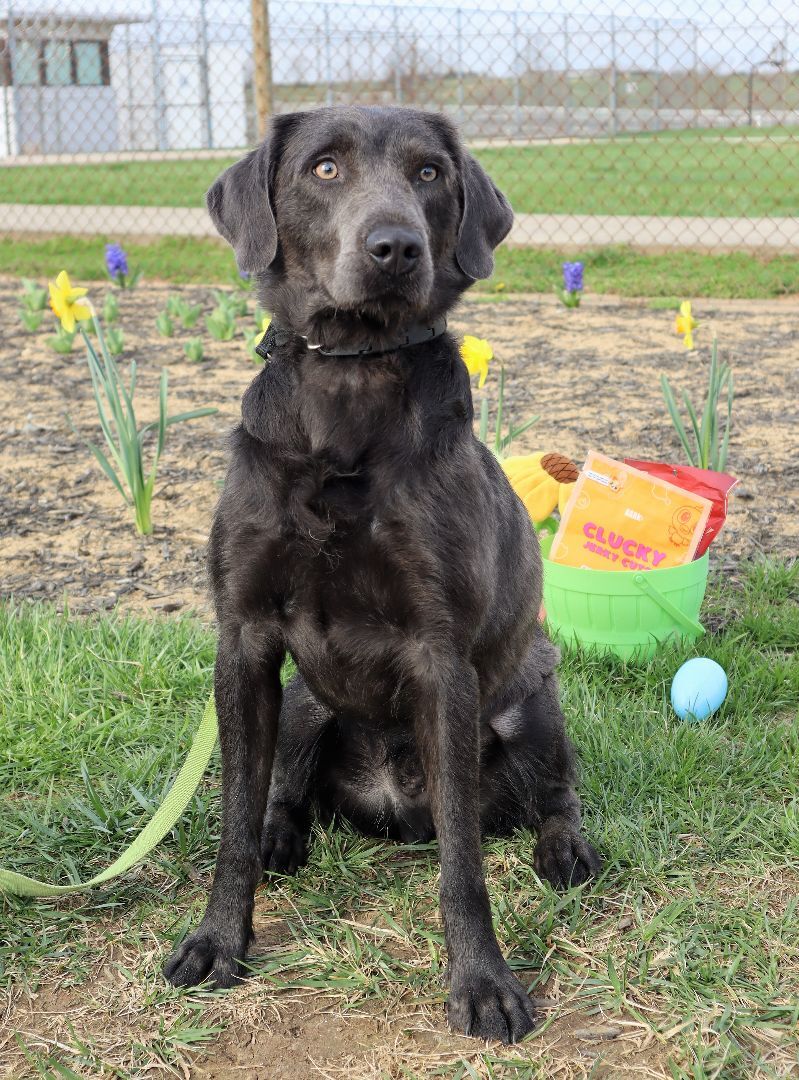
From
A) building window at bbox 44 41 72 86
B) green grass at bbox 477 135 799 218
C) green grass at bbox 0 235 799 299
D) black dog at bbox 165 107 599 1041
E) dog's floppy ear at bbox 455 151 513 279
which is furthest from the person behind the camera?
building window at bbox 44 41 72 86

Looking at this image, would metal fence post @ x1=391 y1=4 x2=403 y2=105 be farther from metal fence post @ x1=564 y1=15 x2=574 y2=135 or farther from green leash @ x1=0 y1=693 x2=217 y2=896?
green leash @ x1=0 y1=693 x2=217 y2=896

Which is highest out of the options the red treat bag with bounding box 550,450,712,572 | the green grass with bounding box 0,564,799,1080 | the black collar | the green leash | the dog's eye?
the dog's eye

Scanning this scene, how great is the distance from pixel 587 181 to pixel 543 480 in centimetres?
1437

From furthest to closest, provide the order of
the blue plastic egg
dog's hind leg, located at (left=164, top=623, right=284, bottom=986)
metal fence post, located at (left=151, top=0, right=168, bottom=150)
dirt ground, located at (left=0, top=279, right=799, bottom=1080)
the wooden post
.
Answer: metal fence post, located at (left=151, top=0, right=168, bottom=150)
the wooden post
the blue plastic egg
dog's hind leg, located at (left=164, top=623, right=284, bottom=986)
dirt ground, located at (left=0, top=279, right=799, bottom=1080)

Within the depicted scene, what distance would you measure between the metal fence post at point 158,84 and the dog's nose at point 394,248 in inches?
698

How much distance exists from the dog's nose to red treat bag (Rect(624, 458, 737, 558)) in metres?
1.72

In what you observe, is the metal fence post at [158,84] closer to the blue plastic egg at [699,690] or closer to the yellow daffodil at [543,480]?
the yellow daffodil at [543,480]

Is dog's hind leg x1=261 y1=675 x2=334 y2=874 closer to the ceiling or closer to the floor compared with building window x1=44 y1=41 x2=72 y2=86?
closer to the floor

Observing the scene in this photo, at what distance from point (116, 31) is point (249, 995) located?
26.4 m

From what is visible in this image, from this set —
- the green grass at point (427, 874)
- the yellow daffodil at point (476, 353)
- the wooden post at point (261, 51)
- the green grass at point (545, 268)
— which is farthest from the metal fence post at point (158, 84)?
the green grass at point (427, 874)

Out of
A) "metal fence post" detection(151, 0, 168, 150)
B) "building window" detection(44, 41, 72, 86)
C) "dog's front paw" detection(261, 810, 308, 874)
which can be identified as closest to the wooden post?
"dog's front paw" detection(261, 810, 308, 874)

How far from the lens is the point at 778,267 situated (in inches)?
371

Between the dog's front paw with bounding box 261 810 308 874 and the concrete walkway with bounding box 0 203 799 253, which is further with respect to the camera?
the concrete walkway with bounding box 0 203 799 253

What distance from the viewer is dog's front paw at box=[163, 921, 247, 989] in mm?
2223
